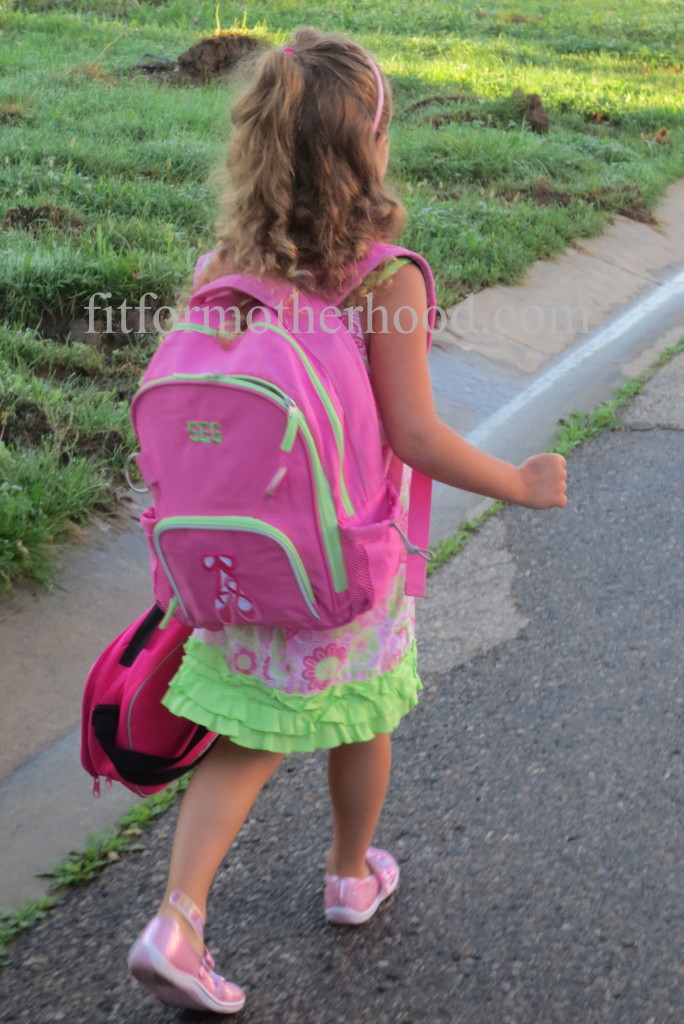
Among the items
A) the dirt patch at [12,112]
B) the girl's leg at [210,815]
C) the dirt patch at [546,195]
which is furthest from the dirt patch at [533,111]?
the girl's leg at [210,815]

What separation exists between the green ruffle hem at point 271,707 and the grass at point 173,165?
909 mm

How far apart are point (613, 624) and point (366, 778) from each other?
1586 millimetres

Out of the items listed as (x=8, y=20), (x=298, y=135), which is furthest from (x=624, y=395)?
Answer: (x=8, y=20)

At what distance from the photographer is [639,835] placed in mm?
2662

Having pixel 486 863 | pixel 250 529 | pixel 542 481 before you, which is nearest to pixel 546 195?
pixel 486 863

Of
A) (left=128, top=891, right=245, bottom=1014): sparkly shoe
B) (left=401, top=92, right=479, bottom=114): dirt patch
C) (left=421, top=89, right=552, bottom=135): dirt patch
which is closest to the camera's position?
Result: (left=128, top=891, right=245, bottom=1014): sparkly shoe

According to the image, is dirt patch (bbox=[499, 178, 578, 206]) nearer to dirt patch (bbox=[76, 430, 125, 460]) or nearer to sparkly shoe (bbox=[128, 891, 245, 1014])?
dirt patch (bbox=[76, 430, 125, 460])

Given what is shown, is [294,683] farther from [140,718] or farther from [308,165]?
[308,165]

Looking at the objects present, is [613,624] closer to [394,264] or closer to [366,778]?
[366,778]

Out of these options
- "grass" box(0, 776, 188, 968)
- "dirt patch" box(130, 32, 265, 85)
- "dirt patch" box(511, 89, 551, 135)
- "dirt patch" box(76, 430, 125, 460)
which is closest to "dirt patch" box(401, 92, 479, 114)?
"dirt patch" box(511, 89, 551, 135)

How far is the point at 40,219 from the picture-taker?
5.81 metres

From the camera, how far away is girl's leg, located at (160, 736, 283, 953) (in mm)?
1931

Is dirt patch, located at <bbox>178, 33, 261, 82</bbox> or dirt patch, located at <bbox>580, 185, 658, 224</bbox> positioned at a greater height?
dirt patch, located at <bbox>178, 33, 261, 82</bbox>

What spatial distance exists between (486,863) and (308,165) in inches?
60.6
